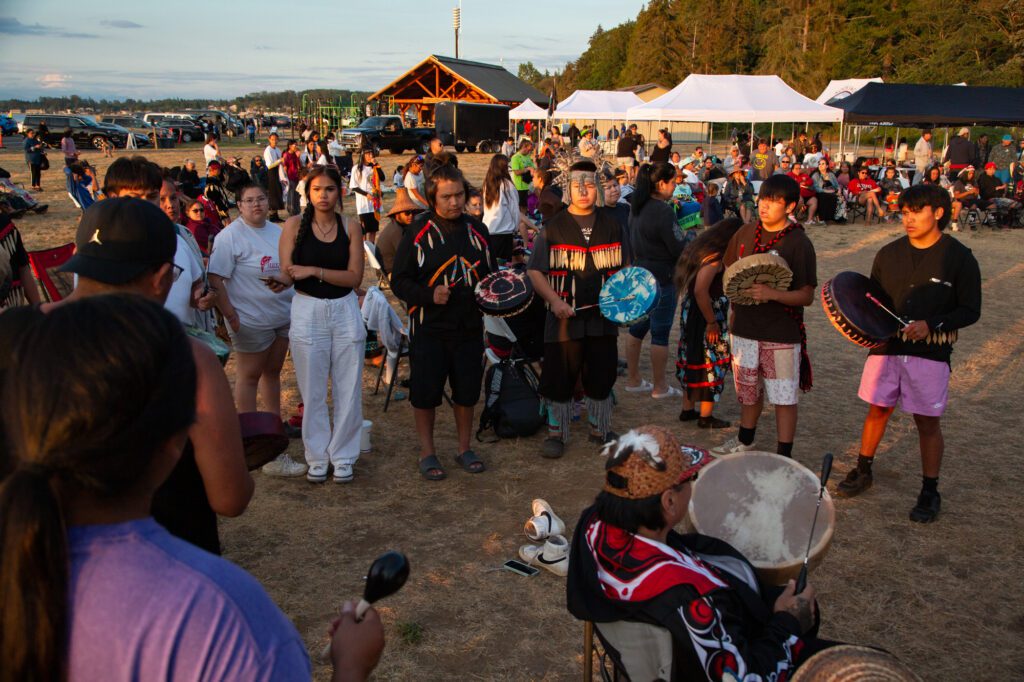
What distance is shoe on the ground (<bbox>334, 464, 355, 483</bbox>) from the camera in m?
5.15

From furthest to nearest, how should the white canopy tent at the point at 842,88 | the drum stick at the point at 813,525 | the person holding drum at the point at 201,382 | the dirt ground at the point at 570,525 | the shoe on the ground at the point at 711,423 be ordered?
the white canopy tent at the point at 842,88
the shoe on the ground at the point at 711,423
the dirt ground at the point at 570,525
the drum stick at the point at 813,525
the person holding drum at the point at 201,382

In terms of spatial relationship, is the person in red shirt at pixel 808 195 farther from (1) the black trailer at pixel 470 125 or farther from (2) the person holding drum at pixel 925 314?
(1) the black trailer at pixel 470 125

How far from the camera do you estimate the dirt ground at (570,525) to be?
3.54 metres

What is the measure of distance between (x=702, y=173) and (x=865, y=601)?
52.0 ft

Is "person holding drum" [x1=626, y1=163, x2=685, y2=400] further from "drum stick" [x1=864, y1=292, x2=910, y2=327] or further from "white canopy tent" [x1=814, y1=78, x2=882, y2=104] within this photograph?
"white canopy tent" [x1=814, y1=78, x2=882, y2=104]

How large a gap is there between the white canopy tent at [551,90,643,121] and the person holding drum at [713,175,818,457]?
23.9m

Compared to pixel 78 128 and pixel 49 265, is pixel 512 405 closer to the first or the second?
pixel 49 265

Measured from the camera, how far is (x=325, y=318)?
4895 millimetres

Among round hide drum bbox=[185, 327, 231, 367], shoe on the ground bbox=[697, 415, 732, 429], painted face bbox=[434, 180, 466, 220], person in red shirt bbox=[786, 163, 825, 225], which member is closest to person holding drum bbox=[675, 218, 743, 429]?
shoe on the ground bbox=[697, 415, 732, 429]

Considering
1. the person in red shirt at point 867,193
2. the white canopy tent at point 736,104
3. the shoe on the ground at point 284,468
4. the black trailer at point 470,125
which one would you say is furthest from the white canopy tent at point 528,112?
the shoe on the ground at point 284,468

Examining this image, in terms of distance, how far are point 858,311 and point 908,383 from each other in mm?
529

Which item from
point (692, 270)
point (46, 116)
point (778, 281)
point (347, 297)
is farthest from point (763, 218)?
point (46, 116)

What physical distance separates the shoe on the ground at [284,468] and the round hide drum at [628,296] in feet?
7.78

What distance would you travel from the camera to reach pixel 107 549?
43.8 inches
